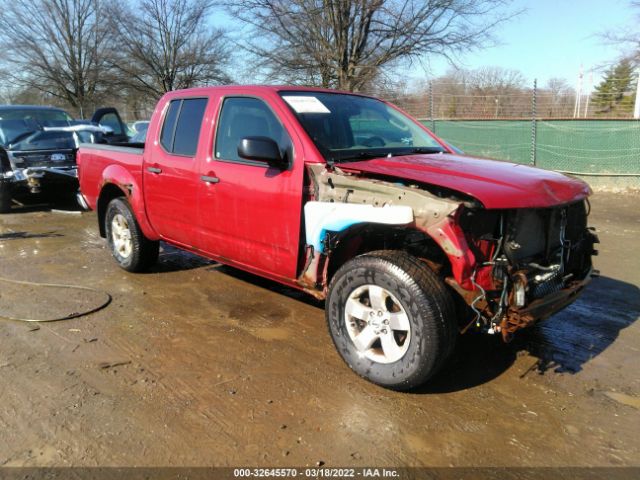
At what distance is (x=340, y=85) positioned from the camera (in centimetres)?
1180

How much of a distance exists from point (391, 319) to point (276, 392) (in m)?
0.86

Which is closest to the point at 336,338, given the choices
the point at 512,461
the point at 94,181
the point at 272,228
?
the point at 272,228

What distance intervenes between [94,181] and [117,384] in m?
3.36

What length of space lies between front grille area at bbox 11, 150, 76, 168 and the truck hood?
27.8 feet

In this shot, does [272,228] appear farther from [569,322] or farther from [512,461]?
[569,322]

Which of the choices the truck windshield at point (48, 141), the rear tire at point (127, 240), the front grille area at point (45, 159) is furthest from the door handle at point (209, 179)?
the truck windshield at point (48, 141)

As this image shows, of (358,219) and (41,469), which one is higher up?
(358,219)

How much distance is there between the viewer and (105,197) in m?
5.91

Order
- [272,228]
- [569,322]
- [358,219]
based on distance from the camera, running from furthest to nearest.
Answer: [569,322] → [272,228] → [358,219]

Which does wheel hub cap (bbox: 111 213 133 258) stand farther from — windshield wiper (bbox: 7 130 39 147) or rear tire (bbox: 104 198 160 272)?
windshield wiper (bbox: 7 130 39 147)

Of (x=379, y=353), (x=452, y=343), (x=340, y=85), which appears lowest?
(x=379, y=353)

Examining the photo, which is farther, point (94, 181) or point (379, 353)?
point (94, 181)

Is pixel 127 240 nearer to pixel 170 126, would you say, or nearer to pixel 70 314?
pixel 70 314

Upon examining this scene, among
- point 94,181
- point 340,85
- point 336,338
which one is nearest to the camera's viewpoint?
point 336,338
